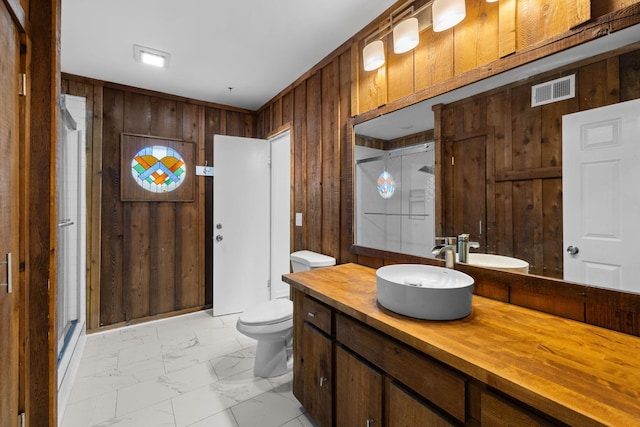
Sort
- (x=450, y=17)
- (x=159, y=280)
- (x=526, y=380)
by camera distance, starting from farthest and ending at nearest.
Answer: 1. (x=159, y=280)
2. (x=450, y=17)
3. (x=526, y=380)

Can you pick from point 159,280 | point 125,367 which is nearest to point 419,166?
point 125,367

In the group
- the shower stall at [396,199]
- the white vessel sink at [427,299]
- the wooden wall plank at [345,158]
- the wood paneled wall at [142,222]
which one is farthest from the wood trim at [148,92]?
the white vessel sink at [427,299]

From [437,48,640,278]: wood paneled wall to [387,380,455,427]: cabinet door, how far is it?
2.26 ft

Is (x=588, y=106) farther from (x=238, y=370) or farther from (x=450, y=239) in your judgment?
(x=238, y=370)

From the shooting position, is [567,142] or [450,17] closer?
[567,142]

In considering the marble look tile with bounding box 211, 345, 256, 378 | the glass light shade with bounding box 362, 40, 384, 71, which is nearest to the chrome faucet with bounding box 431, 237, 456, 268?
the glass light shade with bounding box 362, 40, 384, 71

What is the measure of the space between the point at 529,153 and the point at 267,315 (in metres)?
1.79

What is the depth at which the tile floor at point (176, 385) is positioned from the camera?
1.66 m

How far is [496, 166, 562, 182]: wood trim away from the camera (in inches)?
42.8

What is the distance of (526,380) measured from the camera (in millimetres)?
688

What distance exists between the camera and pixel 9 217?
98 centimetres

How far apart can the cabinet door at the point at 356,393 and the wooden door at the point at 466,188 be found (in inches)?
30.2

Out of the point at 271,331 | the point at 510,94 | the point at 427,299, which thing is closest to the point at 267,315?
the point at 271,331

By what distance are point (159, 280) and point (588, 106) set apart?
355cm
